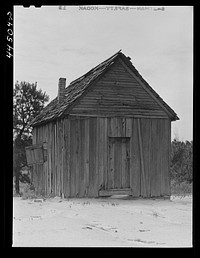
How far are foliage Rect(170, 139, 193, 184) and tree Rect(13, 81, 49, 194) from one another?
3.85 feet

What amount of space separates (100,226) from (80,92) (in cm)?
186

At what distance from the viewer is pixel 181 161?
345 centimetres

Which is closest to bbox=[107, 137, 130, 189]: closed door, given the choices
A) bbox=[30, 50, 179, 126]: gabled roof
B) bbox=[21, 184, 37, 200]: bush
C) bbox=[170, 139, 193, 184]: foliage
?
bbox=[170, 139, 193, 184]: foliage

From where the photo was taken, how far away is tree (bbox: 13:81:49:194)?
3184 millimetres

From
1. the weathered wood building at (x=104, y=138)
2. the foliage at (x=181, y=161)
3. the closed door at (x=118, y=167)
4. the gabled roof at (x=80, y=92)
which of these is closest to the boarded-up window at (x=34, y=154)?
the weathered wood building at (x=104, y=138)

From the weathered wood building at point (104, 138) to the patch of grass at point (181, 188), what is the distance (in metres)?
0.14

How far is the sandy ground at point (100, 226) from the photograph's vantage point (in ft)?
9.43

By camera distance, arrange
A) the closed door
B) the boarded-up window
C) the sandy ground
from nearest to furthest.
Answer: the sandy ground < the boarded-up window < the closed door

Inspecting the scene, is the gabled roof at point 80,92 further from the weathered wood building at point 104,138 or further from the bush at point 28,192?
the bush at point 28,192

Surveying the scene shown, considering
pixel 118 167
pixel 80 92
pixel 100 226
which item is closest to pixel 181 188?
pixel 100 226

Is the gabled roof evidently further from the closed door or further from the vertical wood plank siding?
the closed door

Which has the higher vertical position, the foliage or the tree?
the tree

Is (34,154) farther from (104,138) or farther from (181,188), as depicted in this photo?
(181,188)

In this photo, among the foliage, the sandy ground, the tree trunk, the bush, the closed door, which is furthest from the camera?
the closed door
